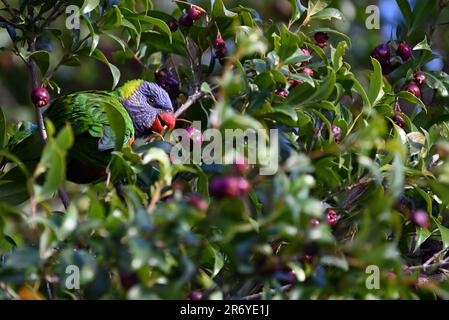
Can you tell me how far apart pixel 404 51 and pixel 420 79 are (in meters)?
0.11

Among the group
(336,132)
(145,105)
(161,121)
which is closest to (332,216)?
(336,132)

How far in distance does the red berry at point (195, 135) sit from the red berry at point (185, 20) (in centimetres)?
38

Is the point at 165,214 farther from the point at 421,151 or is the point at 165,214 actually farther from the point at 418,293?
the point at 421,151

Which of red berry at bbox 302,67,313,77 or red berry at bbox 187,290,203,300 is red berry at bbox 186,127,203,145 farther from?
red berry at bbox 187,290,203,300

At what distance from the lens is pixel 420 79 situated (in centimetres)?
241

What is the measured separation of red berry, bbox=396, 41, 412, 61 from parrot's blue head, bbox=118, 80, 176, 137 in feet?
2.94

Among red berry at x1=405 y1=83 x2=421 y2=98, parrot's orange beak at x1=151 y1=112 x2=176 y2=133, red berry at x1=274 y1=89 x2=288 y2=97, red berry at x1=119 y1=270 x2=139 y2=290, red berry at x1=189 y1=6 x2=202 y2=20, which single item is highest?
red berry at x1=189 y1=6 x2=202 y2=20

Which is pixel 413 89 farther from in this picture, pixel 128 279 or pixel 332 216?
pixel 128 279

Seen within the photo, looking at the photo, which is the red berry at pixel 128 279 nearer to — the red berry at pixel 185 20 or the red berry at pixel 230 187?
the red berry at pixel 230 187

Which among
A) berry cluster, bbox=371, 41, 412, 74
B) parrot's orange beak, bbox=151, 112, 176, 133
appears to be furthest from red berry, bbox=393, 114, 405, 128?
parrot's orange beak, bbox=151, 112, 176, 133

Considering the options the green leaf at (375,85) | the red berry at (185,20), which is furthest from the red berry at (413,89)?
the red berry at (185,20)

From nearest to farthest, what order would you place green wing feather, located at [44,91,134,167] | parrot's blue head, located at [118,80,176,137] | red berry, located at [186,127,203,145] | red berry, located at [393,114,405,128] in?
1. red berry, located at [186,127,203,145]
2. red berry, located at [393,114,405,128]
3. green wing feather, located at [44,91,134,167]
4. parrot's blue head, located at [118,80,176,137]

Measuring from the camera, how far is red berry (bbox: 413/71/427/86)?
2.41 m

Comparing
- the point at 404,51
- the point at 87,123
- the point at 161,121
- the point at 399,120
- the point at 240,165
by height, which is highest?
the point at 240,165
